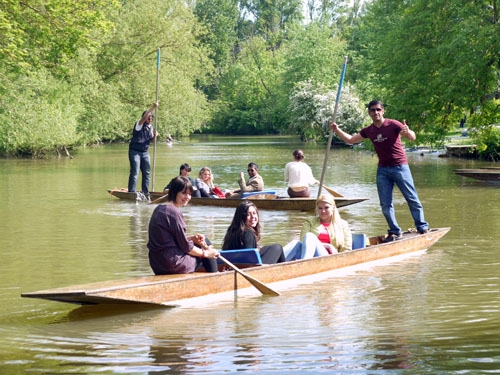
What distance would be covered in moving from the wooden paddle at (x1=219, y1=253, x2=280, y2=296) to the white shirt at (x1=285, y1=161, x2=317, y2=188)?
26.6 feet

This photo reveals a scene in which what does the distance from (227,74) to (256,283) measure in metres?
82.8

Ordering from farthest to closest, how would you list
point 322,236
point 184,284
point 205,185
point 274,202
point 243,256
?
1. point 205,185
2. point 274,202
3. point 322,236
4. point 243,256
5. point 184,284

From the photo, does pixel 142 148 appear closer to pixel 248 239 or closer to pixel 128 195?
pixel 128 195

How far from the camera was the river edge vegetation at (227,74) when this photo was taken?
2564cm

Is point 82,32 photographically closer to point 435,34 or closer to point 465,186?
point 435,34

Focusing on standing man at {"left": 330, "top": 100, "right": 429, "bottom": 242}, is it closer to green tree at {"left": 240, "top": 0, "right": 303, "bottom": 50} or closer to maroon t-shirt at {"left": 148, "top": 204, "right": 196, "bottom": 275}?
maroon t-shirt at {"left": 148, "top": 204, "right": 196, "bottom": 275}

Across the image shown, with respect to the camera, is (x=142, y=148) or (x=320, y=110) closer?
(x=142, y=148)

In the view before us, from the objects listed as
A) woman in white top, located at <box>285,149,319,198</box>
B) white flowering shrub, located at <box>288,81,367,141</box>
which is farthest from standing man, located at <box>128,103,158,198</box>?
white flowering shrub, located at <box>288,81,367,141</box>

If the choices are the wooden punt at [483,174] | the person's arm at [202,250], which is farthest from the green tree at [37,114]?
the person's arm at [202,250]

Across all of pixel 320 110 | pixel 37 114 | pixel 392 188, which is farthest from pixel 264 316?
pixel 320 110

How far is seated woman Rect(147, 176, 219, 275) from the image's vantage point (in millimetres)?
8180

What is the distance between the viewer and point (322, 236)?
10336 millimetres

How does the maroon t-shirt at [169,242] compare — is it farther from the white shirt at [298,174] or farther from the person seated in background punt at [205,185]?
the person seated in background punt at [205,185]

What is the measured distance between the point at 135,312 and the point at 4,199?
43.5 feet
